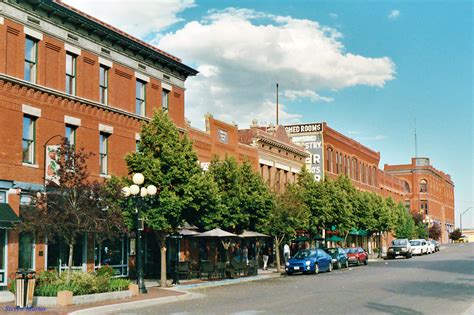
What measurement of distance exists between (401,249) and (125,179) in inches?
1513

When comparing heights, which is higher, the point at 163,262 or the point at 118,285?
the point at 163,262

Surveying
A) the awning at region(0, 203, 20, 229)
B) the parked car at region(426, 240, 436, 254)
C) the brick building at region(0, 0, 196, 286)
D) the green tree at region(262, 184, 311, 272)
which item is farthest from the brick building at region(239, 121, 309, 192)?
the awning at region(0, 203, 20, 229)

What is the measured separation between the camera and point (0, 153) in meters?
24.8

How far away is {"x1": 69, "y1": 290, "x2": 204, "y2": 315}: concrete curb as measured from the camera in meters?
18.6

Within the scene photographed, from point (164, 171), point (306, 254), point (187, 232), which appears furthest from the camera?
point (306, 254)

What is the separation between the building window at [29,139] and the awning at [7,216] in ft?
8.14

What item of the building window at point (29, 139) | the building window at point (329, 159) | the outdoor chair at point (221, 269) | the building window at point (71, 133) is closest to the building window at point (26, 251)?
the building window at point (29, 139)

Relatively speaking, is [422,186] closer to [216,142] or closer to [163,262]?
[216,142]

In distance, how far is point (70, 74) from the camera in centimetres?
2955

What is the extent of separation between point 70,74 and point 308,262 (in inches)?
683

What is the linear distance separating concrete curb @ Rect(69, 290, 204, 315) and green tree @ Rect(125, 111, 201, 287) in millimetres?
4280

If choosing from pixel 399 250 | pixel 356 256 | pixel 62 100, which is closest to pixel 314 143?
pixel 399 250

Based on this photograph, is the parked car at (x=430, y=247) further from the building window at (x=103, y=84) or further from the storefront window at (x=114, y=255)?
the building window at (x=103, y=84)

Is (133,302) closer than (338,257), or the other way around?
(133,302)
